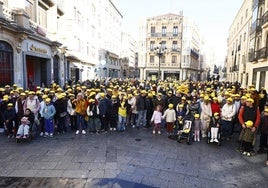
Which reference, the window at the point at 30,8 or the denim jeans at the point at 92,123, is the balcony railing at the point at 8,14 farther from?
the denim jeans at the point at 92,123

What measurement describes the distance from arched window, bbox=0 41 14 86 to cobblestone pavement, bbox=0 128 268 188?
569 cm

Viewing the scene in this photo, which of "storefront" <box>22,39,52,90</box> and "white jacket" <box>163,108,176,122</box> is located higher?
"storefront" <box>22,39,52,90</box>

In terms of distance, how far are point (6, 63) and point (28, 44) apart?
2.31 metres

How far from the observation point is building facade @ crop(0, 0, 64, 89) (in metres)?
12.6

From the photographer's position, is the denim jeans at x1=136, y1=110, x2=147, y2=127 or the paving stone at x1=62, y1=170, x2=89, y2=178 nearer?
the paving stone at x1=62, y1=170, x2=89, y2=178

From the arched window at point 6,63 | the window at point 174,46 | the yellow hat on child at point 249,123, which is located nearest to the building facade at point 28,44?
the arched window at point 6,63

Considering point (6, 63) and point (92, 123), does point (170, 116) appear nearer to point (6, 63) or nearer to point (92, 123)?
point (92, 123)

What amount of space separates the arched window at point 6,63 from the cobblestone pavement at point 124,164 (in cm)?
569

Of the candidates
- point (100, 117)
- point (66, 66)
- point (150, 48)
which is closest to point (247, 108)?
point (100, 117)

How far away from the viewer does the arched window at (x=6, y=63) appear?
12414 mm

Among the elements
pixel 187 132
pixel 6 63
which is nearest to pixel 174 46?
pixel 6 63

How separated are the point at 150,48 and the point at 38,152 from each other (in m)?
41.4

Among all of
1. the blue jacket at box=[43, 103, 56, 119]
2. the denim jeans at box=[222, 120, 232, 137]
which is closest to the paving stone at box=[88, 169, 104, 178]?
the blue jacket at box=[43, 103, 56, 119]

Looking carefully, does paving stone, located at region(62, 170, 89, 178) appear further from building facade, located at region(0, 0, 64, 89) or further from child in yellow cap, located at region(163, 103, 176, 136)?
building facade, located at region(0, 0, 64, 89)
